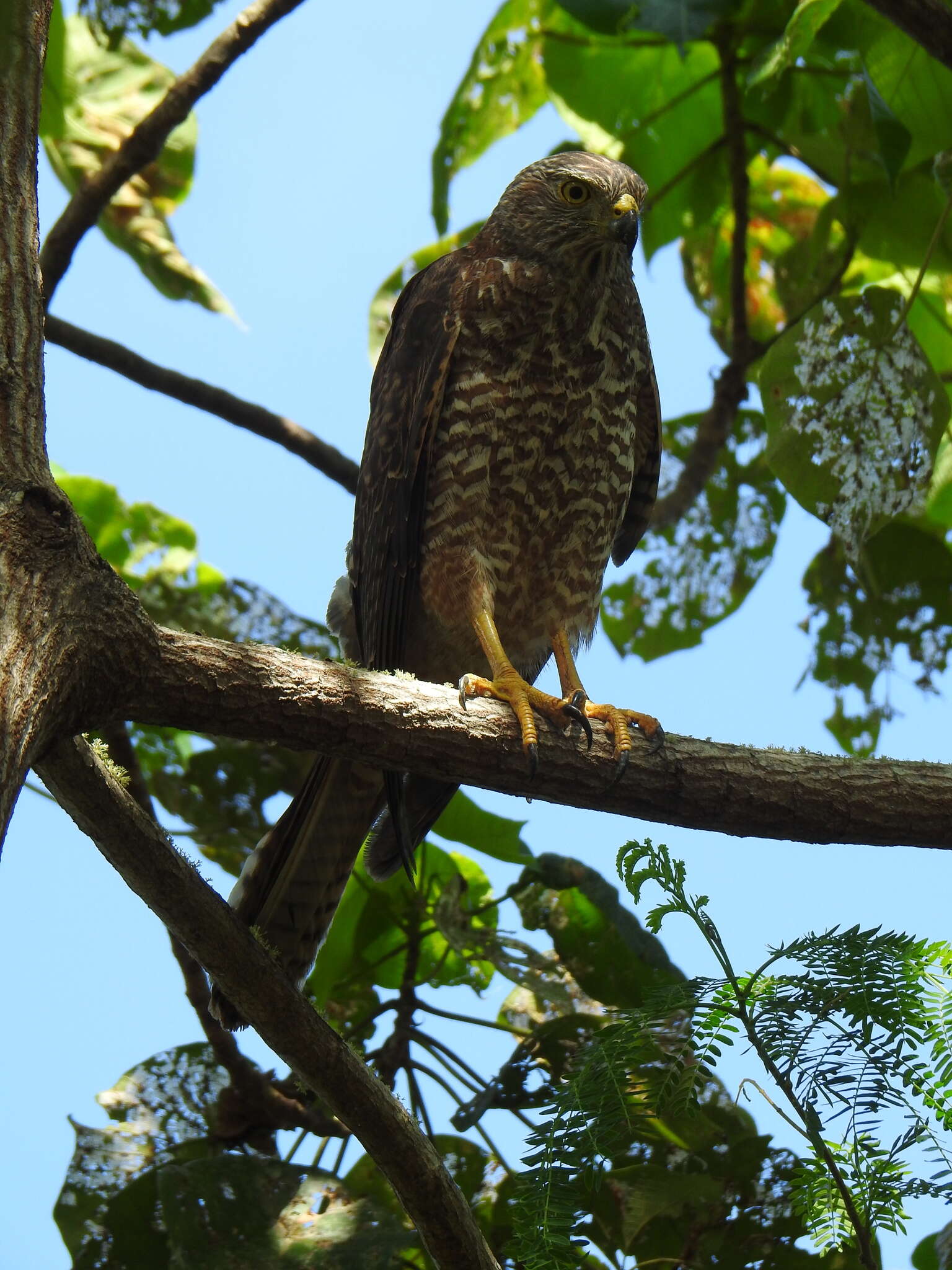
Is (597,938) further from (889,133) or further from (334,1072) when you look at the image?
(889,133)

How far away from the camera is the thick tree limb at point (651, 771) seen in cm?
241

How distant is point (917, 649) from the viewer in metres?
4.77

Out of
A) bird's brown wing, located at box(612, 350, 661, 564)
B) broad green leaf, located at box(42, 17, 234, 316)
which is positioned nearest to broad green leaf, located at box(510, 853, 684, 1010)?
bird's brown wing, located at box(612, 350, 661, 564)

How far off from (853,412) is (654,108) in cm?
191

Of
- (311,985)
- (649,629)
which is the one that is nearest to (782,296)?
(649,629)

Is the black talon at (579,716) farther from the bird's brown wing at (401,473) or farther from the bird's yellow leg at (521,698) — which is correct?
the bird's brown wing at (401,473)

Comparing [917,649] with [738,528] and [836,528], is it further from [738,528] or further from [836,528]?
[836,528]

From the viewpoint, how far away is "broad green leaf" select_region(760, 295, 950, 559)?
11.0 ft

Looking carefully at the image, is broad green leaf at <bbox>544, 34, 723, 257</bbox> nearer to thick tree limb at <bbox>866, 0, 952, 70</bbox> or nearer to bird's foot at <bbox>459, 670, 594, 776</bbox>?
thick tree limb at <bbox>866, 0, 952, 70</bbox>

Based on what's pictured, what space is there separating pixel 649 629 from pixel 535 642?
1391 mm

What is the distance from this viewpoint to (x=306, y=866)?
324cm

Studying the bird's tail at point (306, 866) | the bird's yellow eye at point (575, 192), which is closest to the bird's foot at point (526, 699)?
the bird's tail at point (306, 866)

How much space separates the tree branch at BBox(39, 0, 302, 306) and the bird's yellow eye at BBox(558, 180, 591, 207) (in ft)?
3.65

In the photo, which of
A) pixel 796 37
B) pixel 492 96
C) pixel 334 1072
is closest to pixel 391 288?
pixel 492 96
